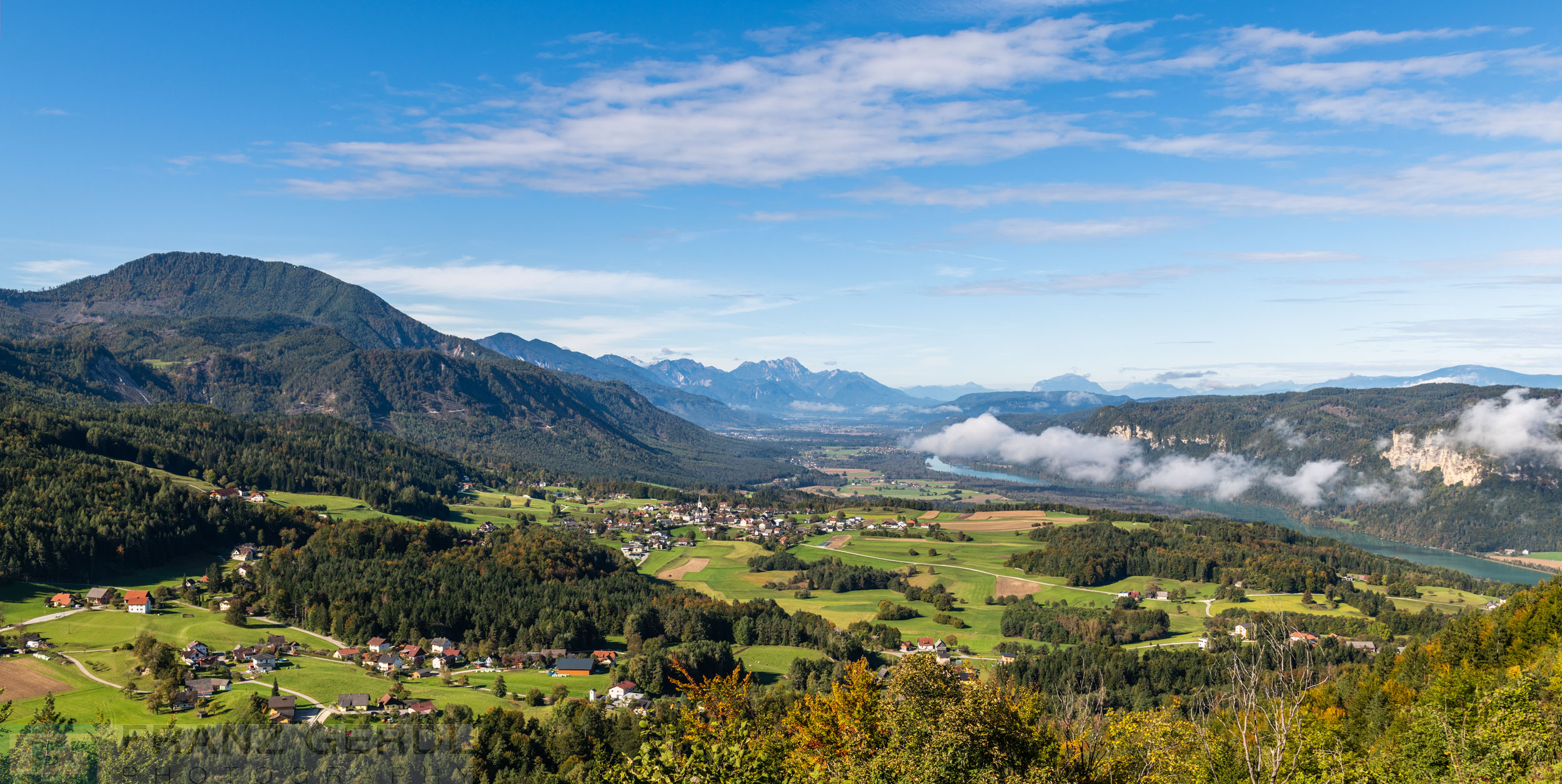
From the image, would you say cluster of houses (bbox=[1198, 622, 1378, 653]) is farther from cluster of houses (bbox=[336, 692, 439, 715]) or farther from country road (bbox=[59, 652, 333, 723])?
country road (bbox=[59, 652, 333, 723])

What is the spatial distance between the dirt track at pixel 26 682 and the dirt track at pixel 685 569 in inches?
2810

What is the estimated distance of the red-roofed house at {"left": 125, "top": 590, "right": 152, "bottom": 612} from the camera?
244ft

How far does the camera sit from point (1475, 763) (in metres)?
25.9

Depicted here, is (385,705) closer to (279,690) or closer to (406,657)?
(279,690)

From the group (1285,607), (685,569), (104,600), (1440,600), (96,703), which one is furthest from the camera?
(685,569)

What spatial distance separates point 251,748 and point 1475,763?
53.2 m

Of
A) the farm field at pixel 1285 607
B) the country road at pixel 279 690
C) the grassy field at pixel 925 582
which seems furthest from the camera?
the farm field at pixel 1285 607

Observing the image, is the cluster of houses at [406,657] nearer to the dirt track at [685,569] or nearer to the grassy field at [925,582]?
the grassy field at [925,582]

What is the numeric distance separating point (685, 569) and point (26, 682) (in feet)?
265

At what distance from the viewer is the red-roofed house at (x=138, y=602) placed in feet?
244

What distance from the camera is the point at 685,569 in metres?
126

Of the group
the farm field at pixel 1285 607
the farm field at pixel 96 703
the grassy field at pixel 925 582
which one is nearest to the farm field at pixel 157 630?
the farm field at pixel 96 703

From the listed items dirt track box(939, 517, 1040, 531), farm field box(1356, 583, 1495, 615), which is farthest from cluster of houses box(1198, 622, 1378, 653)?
dirt track box(939, 517, 1040, 531)

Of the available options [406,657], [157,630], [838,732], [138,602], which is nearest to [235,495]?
[138,602]
